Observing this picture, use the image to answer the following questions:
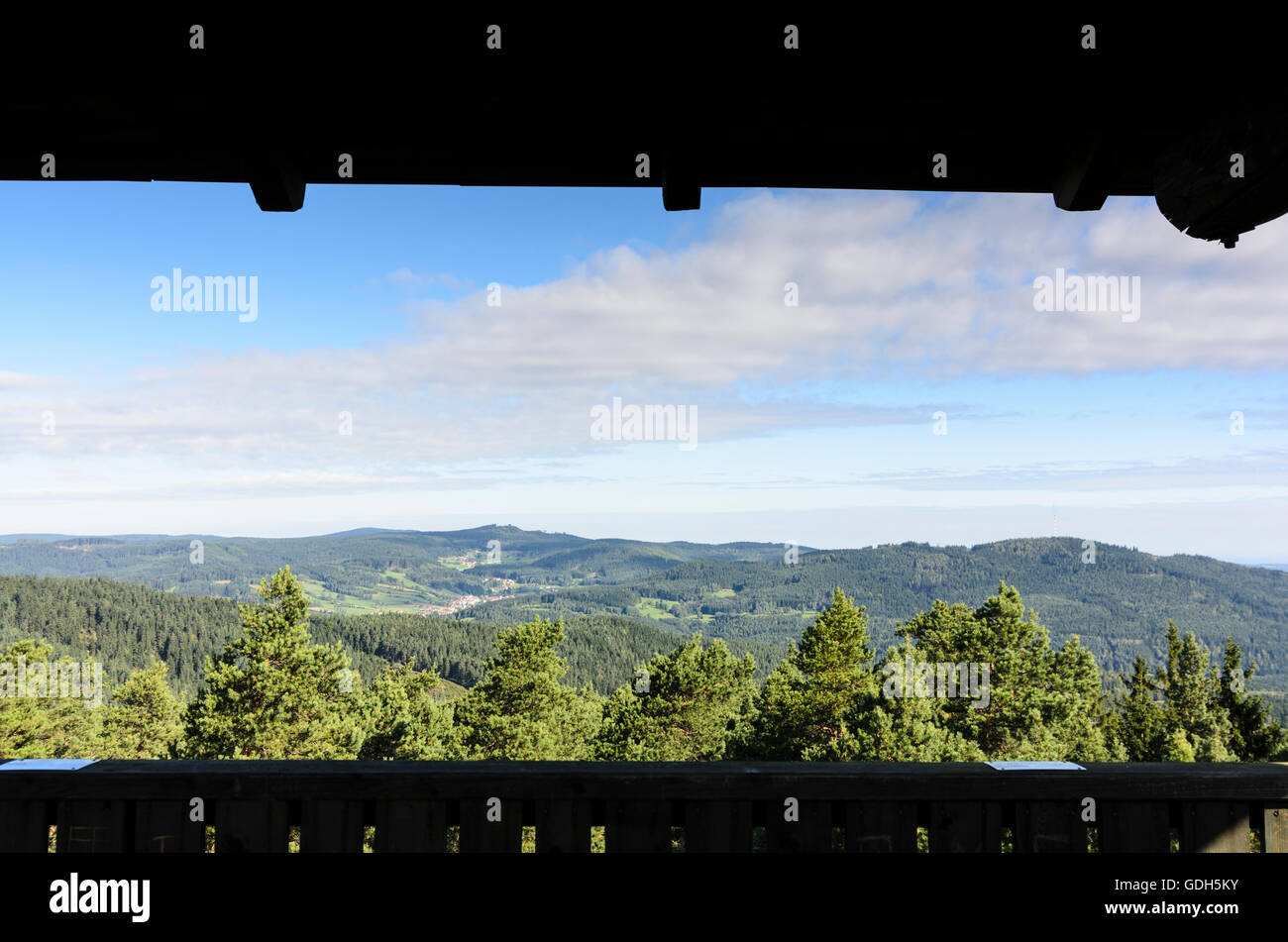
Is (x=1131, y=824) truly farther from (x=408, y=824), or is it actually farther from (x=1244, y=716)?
(x=1244, y=716)

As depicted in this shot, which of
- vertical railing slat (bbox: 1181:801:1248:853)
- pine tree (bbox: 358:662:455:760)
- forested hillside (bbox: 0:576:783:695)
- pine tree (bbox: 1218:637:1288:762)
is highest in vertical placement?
vertical railing slat (bbox: 1181:801:1248:853)

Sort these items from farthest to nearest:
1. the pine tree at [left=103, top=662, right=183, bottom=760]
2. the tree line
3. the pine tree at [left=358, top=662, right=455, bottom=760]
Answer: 1. the pine tree at [left=103, top=662, right=183, bottom=760]
2. the pine tree at [left=358, top=662, right=455, bottom=760]
3. the tree line

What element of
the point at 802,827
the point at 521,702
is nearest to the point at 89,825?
the point at 802,827

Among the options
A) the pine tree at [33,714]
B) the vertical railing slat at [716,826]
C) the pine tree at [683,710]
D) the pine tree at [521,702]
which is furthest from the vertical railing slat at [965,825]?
the pine tree at [33,714]

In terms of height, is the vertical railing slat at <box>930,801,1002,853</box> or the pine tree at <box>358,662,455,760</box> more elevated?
the vertical railing slat at <box>930,801,1002,853</box>

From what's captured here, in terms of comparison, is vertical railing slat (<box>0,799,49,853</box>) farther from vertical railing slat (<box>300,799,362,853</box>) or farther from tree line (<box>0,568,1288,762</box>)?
tree line (<box>0,568,1288,762</box>)

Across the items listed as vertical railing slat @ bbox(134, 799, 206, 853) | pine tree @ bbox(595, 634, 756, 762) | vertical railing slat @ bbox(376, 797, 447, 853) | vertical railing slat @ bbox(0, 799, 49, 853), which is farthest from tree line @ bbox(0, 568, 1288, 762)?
vertical railing slat @ bbox(0, 799, 49, 853)

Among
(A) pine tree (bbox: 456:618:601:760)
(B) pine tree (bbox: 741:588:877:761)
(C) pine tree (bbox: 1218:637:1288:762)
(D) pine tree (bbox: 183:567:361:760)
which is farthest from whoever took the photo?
(A) pine tree (bbox: 456:618:601:760)
